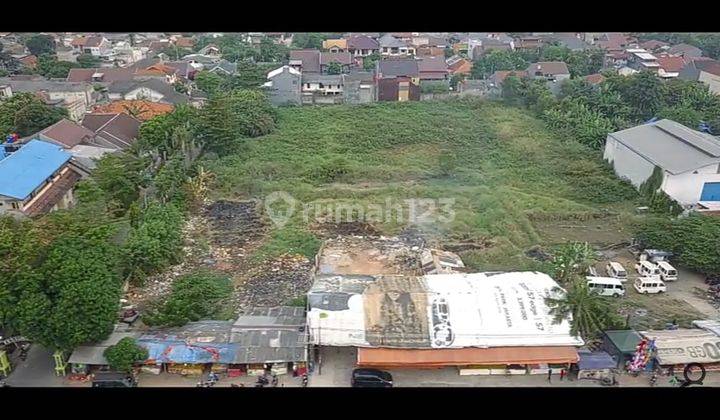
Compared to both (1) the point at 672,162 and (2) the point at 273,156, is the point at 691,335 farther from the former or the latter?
(2) the point at 273,156

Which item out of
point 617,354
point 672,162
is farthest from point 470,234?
point 672,162

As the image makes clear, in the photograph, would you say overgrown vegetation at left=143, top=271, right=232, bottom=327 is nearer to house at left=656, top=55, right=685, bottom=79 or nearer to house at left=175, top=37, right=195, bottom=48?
house at left=656, top=55, right=685, bottom=79

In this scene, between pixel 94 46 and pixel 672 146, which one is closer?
pixel 672 146

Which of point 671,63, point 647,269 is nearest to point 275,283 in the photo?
point 647,269

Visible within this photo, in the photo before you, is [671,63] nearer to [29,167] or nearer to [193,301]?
[193,301]

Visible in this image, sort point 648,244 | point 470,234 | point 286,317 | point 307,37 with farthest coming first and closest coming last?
point 307,37 → point 470,234 → point 648,244 → point 286,317

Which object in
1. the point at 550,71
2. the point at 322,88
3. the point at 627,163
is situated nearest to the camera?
the point at 627,163
